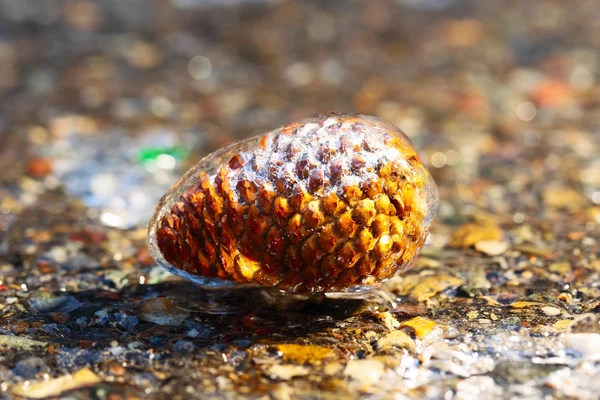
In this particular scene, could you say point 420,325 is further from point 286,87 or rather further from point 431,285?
point 286,87

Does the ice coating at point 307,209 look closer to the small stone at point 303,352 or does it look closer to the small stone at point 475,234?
the small stone at point 303,352

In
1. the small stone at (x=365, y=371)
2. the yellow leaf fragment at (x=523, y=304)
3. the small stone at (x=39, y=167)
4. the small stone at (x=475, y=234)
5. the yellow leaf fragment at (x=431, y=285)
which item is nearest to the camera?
the small stone at (x=365, y=371)

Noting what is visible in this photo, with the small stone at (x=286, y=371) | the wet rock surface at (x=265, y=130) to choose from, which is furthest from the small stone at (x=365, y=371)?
the small stone at (x=286, y=371)

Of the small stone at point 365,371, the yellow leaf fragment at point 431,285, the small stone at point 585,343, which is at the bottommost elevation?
the small stone at point 365,371

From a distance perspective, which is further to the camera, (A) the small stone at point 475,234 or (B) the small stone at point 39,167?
(B) the small stone at point 39,167

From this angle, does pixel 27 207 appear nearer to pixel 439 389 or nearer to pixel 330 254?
pixel 330 254
